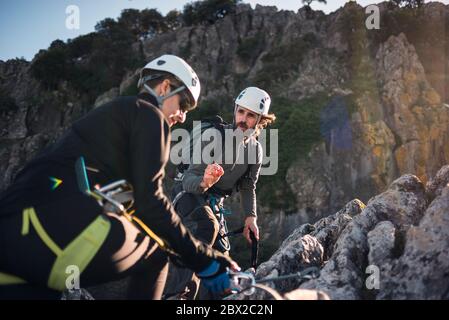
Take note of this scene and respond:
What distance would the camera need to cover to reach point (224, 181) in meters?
8.42

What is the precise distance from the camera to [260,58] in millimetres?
54250

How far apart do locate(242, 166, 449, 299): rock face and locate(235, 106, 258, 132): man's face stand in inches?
84.3

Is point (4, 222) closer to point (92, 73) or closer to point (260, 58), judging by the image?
point (260, 58)

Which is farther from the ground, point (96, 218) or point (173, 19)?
point (173, 19)

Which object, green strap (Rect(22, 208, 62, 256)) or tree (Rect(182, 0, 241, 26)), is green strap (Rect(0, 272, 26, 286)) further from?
tree (Rect(182, 0, 241, 26))

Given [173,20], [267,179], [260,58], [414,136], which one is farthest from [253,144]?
[173,20]

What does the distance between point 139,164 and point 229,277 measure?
1.37 meters

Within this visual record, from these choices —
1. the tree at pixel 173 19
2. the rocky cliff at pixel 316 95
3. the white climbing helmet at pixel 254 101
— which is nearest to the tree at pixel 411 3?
the rocky cliff at pixel 316 95

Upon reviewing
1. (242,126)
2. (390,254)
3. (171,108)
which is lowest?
(390,254)

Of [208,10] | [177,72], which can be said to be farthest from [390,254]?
[208,10]

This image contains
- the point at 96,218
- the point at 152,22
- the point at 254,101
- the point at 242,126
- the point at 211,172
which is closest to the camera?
the point at 96,218

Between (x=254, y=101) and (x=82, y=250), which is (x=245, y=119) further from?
(x=82, y=250)

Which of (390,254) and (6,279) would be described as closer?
(6,279)

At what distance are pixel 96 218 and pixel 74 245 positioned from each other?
257 millimetres
